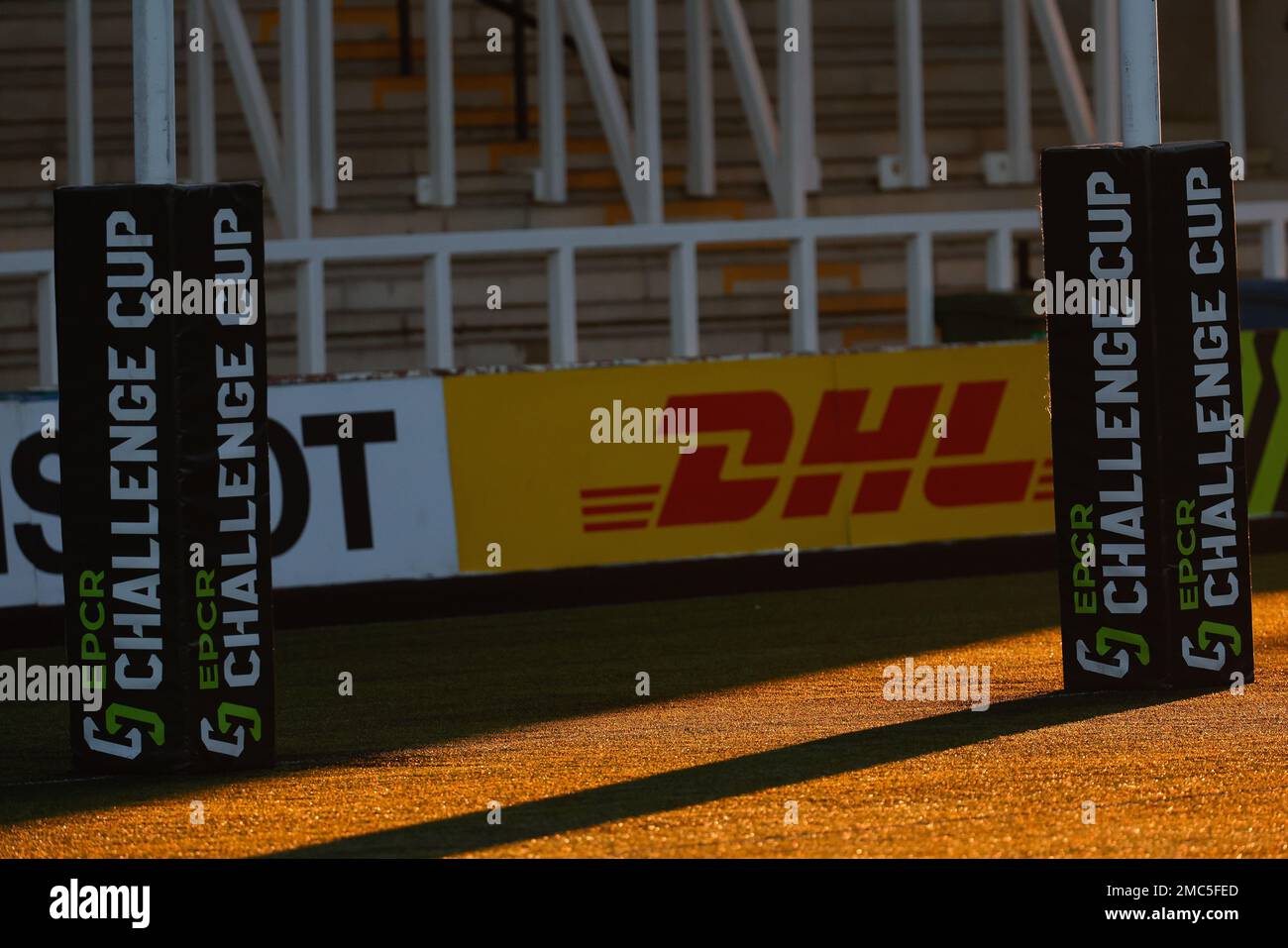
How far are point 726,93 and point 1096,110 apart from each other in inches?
155

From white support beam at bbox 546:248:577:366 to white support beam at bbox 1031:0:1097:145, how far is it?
4619 millimetres

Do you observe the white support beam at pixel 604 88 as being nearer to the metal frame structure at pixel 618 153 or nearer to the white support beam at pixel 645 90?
the metal frame structure at pixel 618 153

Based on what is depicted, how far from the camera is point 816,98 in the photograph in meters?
18.9

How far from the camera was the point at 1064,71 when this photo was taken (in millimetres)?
16312

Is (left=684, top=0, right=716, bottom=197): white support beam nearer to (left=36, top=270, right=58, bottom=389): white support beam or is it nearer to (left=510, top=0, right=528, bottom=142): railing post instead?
(left=510, top=0, right=528, bottom=142): railing post

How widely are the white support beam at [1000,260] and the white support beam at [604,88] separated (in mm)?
2566

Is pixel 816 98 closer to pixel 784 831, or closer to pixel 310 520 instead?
pixel 310 520

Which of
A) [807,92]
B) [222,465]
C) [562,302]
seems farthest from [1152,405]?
[807,92]

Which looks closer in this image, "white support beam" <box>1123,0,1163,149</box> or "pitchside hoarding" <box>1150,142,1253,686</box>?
"white support beam" <box>1123,0,1163,149</box>

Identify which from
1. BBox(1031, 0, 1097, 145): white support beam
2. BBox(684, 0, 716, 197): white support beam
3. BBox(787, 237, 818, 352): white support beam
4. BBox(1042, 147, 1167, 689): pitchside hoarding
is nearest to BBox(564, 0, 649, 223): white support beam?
BBox(684, 0, 716, 197): white support beam

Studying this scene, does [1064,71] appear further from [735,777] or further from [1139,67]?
[735,777]

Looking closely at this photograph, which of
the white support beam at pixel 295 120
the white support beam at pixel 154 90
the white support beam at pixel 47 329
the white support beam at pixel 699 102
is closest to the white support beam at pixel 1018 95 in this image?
the white support beam at pixel 699 102

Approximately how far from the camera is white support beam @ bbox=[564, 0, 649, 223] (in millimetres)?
15406
